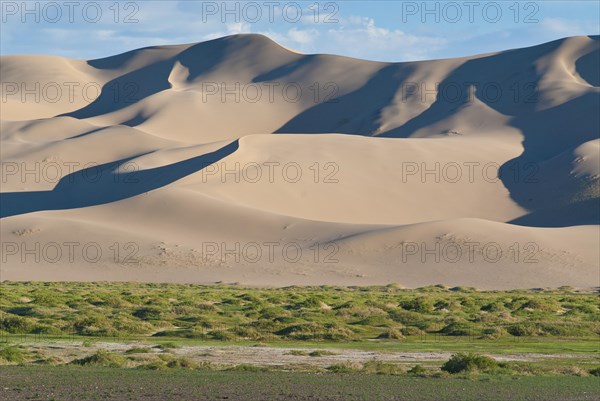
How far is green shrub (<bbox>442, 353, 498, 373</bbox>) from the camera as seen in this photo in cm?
2050

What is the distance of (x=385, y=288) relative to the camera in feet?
194

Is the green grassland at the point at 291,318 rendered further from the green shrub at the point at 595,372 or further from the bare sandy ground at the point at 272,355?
the green shrub at the point at 595,372

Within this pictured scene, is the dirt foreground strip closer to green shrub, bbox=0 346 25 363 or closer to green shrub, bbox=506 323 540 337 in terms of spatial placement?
green shrub, bbox=0 346 25 363

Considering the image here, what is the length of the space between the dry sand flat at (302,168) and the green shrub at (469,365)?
42631 mm

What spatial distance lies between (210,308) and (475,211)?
59583 millimetres

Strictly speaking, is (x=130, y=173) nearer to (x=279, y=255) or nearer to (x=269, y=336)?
(x=279, y=255)

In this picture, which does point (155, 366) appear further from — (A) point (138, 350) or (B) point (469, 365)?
(B) point (469, 365)

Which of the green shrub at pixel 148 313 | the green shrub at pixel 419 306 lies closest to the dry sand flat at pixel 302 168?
the green shrub at pixel 419 306

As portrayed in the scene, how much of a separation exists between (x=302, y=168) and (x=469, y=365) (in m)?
76.3

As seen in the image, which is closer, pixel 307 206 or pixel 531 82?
pixel 307 206

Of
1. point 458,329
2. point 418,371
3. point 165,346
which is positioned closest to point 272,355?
point 165,346

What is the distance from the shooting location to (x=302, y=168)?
9650 centimetres

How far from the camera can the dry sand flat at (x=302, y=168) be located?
69188 millimetres

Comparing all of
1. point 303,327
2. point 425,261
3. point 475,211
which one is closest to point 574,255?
point 425,261
